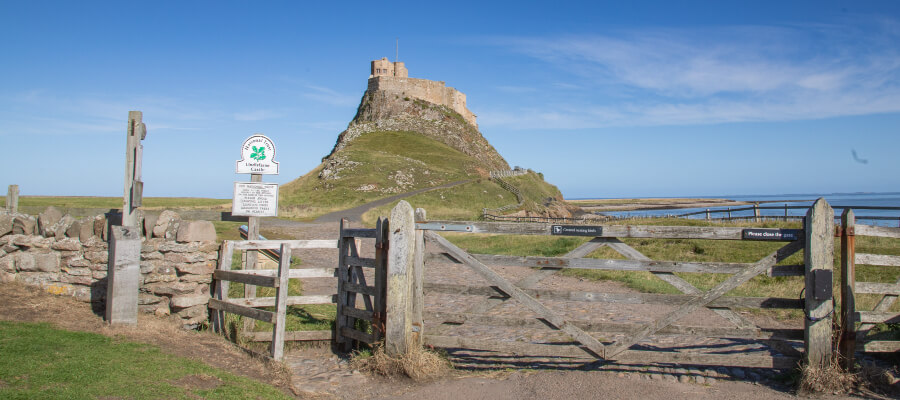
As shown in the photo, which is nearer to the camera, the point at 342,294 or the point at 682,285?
the point at 682,285

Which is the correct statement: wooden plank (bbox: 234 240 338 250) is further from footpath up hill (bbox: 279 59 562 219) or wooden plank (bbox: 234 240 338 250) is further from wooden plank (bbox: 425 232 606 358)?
footpath up hill (bbox: 279 59 562 219)

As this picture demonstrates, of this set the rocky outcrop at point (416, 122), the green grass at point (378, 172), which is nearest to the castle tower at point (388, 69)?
the rocky outcrop at point (416, 122)

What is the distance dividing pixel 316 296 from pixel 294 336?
0.64 m

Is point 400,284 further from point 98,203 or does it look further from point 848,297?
point 98,203

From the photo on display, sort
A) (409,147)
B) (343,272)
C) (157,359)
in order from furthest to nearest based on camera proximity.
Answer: (409,147) < (343,272) < (157,359)

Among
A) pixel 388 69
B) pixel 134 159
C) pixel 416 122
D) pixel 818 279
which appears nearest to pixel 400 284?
pixel 134 159

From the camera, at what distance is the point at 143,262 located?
8414mm

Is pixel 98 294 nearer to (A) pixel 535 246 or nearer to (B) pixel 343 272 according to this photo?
(B) pixel 343 272

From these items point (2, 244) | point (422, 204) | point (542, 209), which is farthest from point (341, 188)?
point (2, 244)

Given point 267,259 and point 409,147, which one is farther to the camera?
point 409,147

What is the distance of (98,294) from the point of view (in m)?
8.52

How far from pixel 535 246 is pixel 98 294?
652 inches

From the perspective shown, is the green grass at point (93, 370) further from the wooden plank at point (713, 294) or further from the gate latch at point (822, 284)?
the gate latch at point (822, 284)

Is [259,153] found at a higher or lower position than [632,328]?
higher
